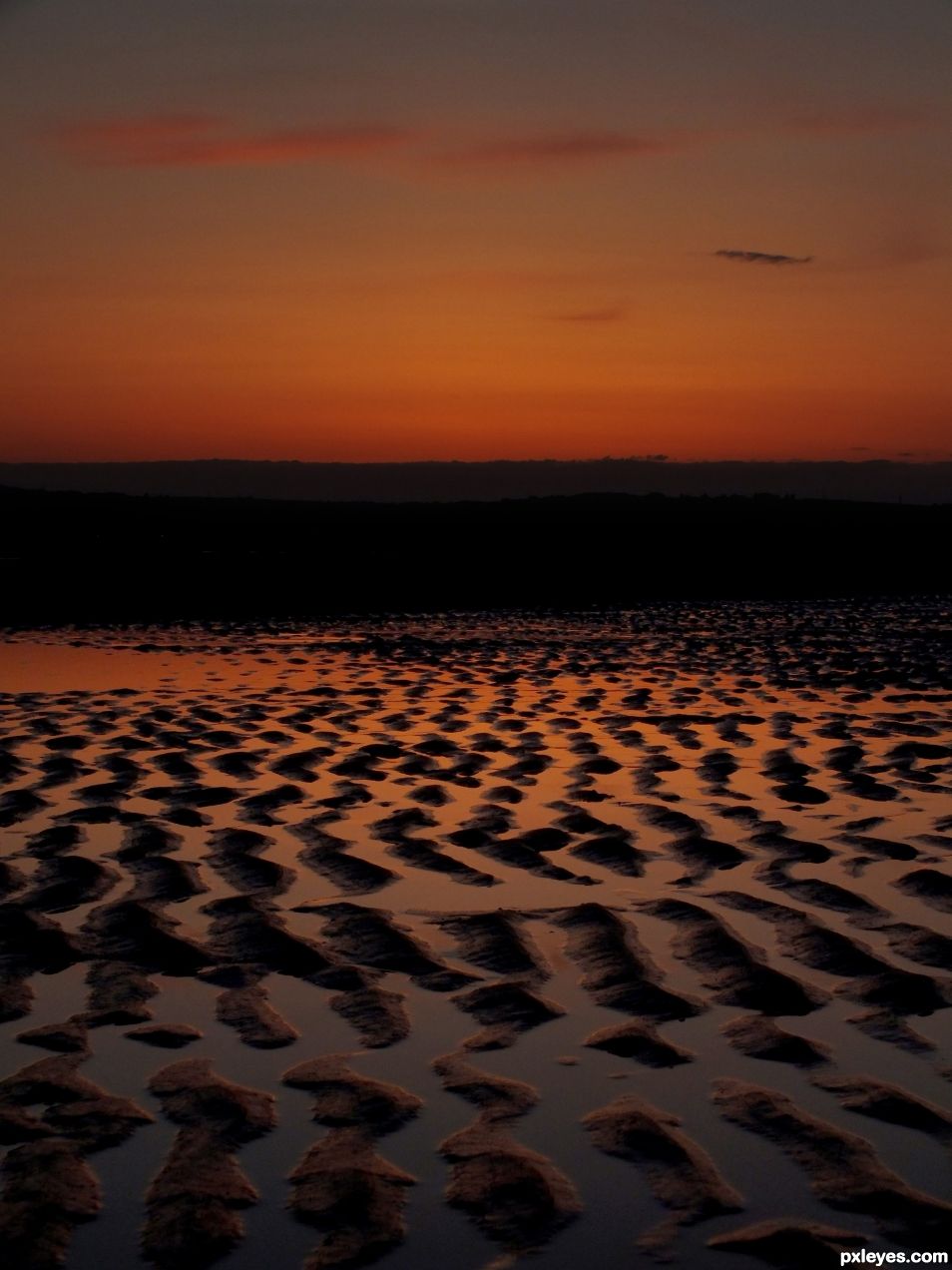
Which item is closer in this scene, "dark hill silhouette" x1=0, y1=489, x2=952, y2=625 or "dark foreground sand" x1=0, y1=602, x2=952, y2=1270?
"dark foreground sand" x1=0, y1=602, x2=952, y2=1270

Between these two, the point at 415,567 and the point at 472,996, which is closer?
the point at 472,996

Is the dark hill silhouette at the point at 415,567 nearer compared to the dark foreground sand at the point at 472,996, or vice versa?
the dark foreground sand at the point at 472,996

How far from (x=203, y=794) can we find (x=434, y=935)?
143 inches

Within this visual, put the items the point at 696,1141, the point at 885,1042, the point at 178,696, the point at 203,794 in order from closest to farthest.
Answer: the point at 696,1141
the point at 885,1042
the point at 203,794
the point at 178,696

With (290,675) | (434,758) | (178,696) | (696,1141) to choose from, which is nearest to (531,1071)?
(696,1141)

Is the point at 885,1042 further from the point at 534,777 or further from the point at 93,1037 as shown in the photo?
the point at 534,777

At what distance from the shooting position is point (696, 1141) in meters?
4.41

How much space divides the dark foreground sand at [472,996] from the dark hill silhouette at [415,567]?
644 inches

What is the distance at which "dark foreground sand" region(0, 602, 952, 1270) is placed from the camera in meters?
4.01

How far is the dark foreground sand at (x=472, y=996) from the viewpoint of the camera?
401cm

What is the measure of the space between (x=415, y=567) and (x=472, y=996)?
3770 cm

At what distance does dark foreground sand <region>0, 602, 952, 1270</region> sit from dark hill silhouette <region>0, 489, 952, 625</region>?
53.7 feet

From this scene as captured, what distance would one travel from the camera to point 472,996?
18.9 ft

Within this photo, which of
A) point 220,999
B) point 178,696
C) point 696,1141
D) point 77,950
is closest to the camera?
point 696,1141
